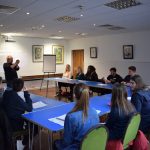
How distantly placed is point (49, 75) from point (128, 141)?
24.8ft

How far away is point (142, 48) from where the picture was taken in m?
7.02

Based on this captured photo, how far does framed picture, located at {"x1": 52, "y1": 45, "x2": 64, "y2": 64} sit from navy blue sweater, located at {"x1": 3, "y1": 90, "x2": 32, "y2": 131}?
7.16 meters

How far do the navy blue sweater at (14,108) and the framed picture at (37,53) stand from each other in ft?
21.5

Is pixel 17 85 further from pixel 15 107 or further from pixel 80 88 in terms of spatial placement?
pixel 80 88

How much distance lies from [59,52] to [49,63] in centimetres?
108

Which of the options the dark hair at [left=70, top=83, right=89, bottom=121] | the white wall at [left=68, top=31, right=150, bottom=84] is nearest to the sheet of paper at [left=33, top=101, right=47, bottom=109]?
the dark hair at [left=70, top=83, right=89, bottom=121]

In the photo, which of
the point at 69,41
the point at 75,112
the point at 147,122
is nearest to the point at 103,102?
the point at 147,122

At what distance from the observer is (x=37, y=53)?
8.97m

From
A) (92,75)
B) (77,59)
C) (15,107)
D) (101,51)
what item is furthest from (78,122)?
(77,59)

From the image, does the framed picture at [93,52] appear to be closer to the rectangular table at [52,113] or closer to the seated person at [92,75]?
the seated person at [92,75]

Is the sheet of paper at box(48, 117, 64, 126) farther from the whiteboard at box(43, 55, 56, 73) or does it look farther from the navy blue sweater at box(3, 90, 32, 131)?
the whiteboard at box(43, 55, 56, 73)

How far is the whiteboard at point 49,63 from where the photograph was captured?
8.79 m

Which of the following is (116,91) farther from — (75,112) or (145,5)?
(145,5)

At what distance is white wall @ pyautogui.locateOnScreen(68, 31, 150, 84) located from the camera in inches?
274
